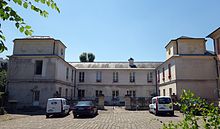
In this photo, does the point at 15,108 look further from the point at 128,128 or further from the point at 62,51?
the point at 128,128

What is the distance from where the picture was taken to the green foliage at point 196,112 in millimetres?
2842

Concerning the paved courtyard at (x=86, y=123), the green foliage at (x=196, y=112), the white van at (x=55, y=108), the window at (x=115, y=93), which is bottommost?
the paved courtyard at (x=86, y=123)

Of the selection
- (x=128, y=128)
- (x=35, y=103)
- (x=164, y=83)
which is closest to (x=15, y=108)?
(x=35, y=103)

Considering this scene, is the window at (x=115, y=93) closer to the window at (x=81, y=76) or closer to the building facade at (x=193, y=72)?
the window at (x=81, y=76)

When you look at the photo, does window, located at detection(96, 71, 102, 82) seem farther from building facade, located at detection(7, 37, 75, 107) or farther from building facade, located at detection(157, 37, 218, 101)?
building facade, located at detection(157, 37, 218, 101)

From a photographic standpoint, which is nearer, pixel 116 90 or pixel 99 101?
pixel 99 101

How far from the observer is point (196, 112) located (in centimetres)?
316

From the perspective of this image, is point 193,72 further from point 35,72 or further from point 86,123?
point 35,72

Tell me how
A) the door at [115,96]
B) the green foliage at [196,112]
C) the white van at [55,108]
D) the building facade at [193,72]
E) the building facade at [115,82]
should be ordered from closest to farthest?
the green foliage at [196,112], the white van at [55,108], the building facade at [193,72], the door at [115,96], the building facade at [115,82]

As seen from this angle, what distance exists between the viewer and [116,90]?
40219 millimetres

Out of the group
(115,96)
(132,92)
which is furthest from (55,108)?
(132,92)

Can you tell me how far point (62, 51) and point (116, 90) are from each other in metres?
14.3

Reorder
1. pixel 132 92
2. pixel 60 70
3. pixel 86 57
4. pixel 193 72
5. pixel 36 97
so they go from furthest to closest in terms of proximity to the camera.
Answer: pixel 86 57 → pixel 132 92 → pixel 60 70 → pixel 36 97 → pixel 193 72

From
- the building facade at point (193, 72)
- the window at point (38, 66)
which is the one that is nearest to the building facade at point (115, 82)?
the building facade at point (193, 72)
